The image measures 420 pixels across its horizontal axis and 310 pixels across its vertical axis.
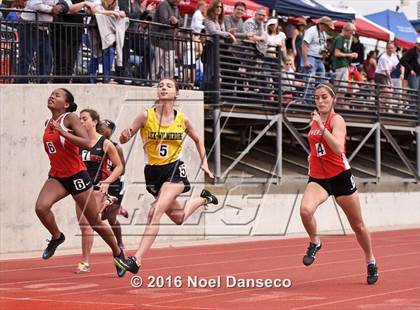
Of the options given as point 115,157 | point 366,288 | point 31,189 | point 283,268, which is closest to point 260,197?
point 31,189

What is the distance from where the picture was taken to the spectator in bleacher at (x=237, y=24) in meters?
20.6

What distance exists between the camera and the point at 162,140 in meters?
11.4

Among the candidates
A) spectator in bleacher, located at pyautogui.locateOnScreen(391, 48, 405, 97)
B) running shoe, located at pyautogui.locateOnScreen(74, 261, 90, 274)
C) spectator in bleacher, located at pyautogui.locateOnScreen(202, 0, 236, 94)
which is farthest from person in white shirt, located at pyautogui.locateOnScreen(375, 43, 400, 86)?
running shoe, located at pyautogui.locateOnScreen(74, 261, 90, 274)

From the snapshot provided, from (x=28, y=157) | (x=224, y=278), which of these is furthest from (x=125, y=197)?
(x=224, y=278)

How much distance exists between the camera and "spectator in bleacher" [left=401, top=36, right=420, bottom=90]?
26250 millimetres

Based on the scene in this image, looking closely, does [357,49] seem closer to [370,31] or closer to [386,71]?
[386,71]

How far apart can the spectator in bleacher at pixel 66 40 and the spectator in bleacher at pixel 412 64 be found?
11.6 meters

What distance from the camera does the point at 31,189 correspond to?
16.5m

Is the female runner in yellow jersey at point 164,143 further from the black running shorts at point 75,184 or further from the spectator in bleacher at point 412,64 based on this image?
the spectator in bleacher at point 412,64

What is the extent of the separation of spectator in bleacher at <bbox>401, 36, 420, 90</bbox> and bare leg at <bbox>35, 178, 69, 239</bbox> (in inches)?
635

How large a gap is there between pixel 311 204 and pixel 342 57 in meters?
12.7

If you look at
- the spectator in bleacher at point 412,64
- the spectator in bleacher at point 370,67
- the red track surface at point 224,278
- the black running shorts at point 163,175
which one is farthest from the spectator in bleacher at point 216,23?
the black running shorts at point 163,175

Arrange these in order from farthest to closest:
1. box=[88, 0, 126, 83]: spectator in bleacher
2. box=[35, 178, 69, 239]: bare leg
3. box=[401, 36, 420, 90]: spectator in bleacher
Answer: box=[401, 36, 420, 90]: spectator in bleacher
box=[88, 0, 126, 83]: spectator in bleacher
box=[35, 178, 69, 239]: bare leg

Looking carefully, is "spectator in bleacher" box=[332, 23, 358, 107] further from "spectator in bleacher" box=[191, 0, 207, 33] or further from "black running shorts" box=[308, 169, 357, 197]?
"black running shorts" box=[308, 169, 357, 197]
